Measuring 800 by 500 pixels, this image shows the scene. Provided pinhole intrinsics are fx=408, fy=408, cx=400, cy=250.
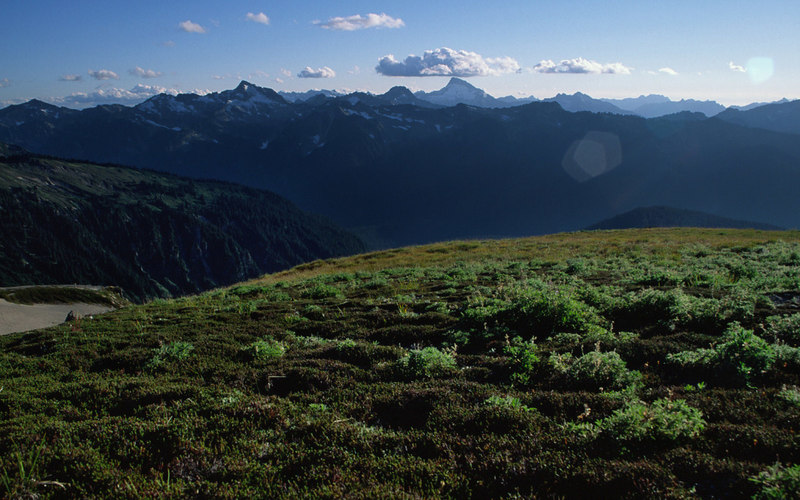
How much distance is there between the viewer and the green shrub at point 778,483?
383 cm

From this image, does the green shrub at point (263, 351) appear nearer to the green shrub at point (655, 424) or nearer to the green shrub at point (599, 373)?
the green shrub at point (599, 373)

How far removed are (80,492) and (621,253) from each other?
35.4 m

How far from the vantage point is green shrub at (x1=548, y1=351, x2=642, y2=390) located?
7.18m

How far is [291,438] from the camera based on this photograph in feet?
20.2

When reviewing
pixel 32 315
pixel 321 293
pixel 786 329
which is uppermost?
pixel 786 329

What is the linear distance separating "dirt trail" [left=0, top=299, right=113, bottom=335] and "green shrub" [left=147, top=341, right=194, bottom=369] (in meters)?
12.7

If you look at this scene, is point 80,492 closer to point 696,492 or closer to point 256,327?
point 696,492

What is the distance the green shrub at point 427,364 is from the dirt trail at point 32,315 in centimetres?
1887

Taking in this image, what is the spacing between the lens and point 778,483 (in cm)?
397

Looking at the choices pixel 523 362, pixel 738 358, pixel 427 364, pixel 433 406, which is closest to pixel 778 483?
pixel 738 358

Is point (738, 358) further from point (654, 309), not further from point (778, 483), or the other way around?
point (654, 309)

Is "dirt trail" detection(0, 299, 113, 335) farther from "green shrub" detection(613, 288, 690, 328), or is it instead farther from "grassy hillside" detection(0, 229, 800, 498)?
"green shrub" detection(613, 288, 690, 328)

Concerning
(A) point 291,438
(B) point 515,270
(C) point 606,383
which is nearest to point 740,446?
(C) point 606,383

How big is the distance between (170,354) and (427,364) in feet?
22.2
